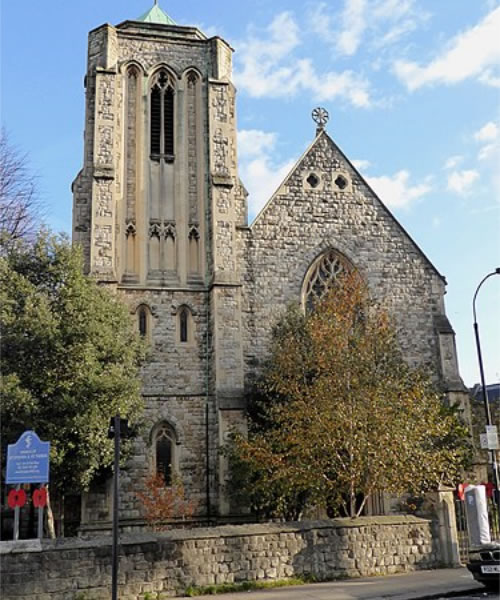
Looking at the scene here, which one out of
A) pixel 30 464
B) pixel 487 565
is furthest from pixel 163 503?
pixel 487 565

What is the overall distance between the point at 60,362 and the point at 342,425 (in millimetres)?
7439

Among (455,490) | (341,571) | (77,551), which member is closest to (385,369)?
(455,490)

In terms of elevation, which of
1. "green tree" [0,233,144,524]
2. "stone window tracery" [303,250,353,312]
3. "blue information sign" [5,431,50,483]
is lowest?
"blue information sign" [5,431,50,483]

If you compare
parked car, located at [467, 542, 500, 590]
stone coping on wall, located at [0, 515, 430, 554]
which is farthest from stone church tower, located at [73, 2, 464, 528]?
parked car, located at [467, 542, 500, 590]

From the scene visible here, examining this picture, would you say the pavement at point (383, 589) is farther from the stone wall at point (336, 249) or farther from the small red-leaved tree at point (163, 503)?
the stone wall at point (336, 249)

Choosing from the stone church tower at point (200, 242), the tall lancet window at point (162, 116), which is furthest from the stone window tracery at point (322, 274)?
the tall lancet window at point (162, 116)

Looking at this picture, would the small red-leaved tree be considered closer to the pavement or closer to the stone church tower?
the stone church tower

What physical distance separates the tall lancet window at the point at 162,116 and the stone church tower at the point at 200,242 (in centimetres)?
5

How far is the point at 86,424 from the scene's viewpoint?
17094 mm

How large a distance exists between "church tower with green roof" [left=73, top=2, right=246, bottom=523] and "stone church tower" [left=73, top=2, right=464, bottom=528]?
0.15ft

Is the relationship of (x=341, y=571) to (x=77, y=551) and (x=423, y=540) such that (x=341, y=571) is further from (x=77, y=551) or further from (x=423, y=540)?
(x=77, y=551)

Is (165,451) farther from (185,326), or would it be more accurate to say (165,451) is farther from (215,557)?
(215,557)

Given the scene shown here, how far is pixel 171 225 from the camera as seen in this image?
938 inches

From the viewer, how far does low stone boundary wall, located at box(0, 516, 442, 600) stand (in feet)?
35.7
